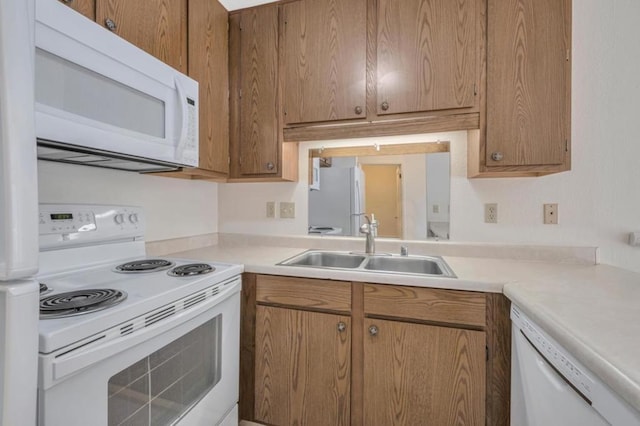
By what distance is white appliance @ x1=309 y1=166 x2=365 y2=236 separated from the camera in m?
1.97

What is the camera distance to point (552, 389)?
2.57 ft

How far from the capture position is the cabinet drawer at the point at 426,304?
1144 mm

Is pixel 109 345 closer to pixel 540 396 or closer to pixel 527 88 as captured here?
pixel 540 396

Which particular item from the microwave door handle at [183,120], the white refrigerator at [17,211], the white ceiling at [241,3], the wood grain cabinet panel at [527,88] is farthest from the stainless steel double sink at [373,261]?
the white ceiling at [241,3]

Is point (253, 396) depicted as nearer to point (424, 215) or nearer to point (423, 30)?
point (424, 215)

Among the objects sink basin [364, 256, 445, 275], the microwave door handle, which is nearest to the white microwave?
the microwave door handle

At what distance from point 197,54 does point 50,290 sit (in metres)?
1.30

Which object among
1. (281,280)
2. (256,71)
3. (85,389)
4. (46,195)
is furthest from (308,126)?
(85,389)

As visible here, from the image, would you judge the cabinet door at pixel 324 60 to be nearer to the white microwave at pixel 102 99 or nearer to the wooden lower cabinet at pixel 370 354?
the white microwave at pixel 102 99

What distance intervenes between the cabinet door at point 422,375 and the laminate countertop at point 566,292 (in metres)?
0.21

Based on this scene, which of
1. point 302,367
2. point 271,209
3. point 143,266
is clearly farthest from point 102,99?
point 302,367

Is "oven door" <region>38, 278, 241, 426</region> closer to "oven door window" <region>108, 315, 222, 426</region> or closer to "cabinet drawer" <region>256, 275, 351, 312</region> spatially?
"oven door window" <region>108, 315, 222, 426</region>

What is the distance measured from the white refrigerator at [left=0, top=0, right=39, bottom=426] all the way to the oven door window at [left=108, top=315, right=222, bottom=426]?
1.06 feet

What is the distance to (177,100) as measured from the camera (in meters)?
1.23
